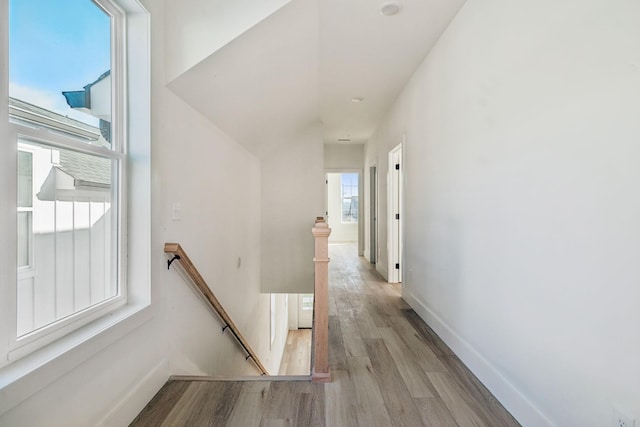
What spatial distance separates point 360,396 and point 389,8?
2693 millimetres

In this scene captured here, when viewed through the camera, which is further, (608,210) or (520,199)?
(520,199)

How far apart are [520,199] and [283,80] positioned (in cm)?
240

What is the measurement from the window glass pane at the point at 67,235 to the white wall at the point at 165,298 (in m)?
0.16

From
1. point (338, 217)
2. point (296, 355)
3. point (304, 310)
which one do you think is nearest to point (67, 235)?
point (296, 355)

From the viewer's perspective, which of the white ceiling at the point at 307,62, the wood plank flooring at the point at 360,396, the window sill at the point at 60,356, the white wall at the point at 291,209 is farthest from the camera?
the white wall at the point at 291,209

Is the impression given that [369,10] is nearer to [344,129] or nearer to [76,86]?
[76,86]

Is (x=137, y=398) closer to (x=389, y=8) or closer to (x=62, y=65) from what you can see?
(x=62, y=65)

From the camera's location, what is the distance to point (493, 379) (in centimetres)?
197

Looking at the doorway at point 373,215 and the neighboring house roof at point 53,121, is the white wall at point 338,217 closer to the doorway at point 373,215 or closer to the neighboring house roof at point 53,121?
the doorway at point 373,215

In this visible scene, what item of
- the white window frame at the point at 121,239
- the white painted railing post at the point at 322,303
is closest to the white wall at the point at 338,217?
the white painted railing post at the point at 322,303

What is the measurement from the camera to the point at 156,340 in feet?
6.63

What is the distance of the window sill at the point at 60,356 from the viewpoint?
1.11 metres

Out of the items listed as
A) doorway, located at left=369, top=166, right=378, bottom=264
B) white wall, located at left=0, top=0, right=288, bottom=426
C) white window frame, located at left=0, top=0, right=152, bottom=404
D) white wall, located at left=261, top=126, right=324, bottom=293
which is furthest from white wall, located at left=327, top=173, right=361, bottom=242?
white window frame, located at left=0, top=0, right=152, bottom=404

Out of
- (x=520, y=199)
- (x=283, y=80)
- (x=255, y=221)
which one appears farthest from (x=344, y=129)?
(x=520, y=199)
